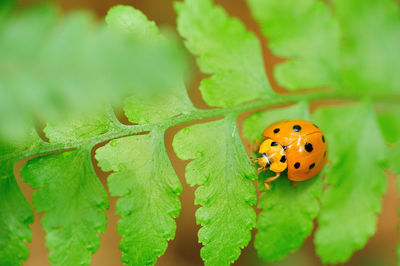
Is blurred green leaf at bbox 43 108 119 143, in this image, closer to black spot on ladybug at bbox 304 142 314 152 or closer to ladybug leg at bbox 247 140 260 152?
ladybug leg at bbox 247 140 260 152

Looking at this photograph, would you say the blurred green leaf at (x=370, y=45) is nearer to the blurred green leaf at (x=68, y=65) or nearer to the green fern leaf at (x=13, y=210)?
the blurred green leaf at (x=68, y=65)

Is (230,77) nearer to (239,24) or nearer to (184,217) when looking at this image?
(239,24)

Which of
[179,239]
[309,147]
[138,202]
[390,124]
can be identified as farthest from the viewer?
[179,239]

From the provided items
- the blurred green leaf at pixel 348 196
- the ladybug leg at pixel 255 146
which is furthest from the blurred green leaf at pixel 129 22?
the blurred green leaf at pixel 348 196

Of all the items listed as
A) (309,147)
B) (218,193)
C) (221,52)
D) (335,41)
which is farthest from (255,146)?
(335,41)

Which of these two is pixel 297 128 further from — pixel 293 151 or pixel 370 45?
pixel 370 45

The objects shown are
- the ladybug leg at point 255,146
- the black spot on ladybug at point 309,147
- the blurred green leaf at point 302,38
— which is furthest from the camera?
the blurred green leaf at point 302,38

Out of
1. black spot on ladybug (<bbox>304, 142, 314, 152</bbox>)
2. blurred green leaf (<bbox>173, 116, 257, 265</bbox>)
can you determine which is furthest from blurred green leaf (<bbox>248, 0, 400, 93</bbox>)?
blurred green leaf (<bbox>173, 116, 257, 265</bbox>)
